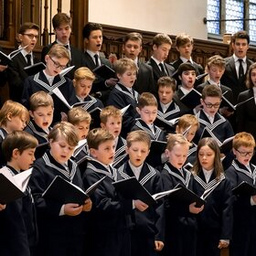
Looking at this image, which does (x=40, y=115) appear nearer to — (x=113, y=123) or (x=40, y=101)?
(x=40, y=101)

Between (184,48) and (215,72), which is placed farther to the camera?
(184,48)

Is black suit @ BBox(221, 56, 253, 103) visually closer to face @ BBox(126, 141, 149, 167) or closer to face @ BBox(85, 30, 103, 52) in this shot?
face @ BBox(85, 30, 103, 52)

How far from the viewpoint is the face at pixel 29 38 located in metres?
6.20

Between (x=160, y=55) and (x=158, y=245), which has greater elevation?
(x=160, y=55)

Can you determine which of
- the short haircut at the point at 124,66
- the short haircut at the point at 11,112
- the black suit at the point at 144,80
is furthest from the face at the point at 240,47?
the short haircut at the point at 11,112

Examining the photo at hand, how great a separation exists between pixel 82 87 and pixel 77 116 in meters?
0.78

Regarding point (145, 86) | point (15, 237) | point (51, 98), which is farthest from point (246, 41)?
point (15, 237)

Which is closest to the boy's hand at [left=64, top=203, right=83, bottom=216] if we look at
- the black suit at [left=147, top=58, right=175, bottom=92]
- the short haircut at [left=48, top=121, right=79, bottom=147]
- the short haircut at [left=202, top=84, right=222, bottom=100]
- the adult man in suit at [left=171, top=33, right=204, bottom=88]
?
the short haircut at [left=48, top=121, right=79, bottom=147]

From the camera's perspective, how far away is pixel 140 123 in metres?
5.91

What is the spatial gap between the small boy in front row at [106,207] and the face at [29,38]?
172cm

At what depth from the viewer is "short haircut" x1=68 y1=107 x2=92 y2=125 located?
514 cm

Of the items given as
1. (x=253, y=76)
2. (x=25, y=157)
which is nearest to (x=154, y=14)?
(x=253, y=76)

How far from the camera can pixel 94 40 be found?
6.73m

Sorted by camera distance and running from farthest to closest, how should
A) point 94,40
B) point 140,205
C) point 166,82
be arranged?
1. point 94,40
2. point 166,82
3. point 140,205
